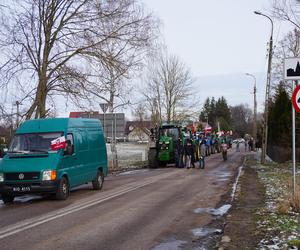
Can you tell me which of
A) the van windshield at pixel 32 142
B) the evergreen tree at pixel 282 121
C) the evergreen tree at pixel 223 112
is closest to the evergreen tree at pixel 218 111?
the evergreen tree at pixel 223 112

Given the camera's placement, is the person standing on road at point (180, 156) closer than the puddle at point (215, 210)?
No

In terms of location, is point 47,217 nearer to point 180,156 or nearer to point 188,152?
point 188,152

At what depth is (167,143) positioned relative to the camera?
31406 mm

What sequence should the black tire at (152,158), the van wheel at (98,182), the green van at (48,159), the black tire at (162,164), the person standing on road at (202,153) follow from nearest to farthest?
the green van at (48,159) < the van wheel at (98,182) < the person standing on road at (202,153) < the black tire at (152,158) < the black tire at (162,164)

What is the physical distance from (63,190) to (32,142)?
1.78 m

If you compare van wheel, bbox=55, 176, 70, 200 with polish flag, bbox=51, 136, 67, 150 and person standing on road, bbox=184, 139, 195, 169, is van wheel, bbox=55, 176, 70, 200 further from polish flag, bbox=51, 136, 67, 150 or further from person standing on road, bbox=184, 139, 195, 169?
person standing on road, bbox=184, 139, 195, 169

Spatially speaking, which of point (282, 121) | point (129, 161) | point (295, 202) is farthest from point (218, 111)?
point (295, 202)

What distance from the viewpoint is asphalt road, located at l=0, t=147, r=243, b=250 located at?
27.6ft

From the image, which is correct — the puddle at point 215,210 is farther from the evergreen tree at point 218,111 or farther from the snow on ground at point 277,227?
the evergreen tree at point 218,111

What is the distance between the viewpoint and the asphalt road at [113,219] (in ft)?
27.6

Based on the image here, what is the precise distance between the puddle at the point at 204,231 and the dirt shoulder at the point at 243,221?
190 millimetres

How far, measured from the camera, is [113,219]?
1073cm

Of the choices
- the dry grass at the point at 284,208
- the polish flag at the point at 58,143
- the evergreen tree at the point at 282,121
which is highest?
the evergreen tree at the point at 282,121

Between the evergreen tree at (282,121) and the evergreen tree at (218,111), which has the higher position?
the evergreen tree at (218,111)
